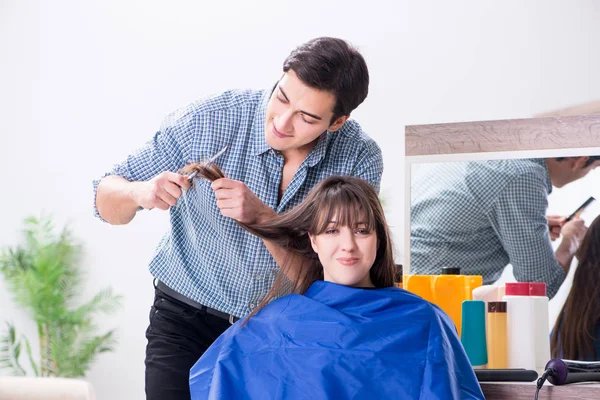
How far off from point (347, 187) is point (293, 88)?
10.9 inches

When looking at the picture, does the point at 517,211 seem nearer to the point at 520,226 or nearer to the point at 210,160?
the point at 520,226

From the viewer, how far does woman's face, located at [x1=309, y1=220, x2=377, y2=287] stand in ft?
6.09

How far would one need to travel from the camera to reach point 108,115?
525cm

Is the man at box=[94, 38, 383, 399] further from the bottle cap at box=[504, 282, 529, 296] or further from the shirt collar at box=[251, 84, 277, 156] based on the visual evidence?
the bottle cap at box=[504, 282, 529, 296]

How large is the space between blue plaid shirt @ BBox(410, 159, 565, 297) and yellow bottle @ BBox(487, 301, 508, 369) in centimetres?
31

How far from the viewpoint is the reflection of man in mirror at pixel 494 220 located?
2396 mm

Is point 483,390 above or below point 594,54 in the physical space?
below

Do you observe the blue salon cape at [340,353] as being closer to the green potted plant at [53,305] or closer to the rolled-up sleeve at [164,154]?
the rolled-up sleeve at [164,154]

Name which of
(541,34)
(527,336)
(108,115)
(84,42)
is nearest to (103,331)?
(108,115)

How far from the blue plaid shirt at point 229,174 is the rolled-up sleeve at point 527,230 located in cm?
62

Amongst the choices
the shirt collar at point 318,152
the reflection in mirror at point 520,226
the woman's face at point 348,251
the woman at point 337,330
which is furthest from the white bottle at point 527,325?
the shirt collar at point 318,152

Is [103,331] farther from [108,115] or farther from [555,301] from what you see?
[555,301]

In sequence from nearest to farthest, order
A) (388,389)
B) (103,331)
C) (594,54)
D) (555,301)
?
1. (388,389)
2. (555,301)
3. (594,54)
4. (103,331)

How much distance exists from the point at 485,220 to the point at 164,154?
3.60 ft
